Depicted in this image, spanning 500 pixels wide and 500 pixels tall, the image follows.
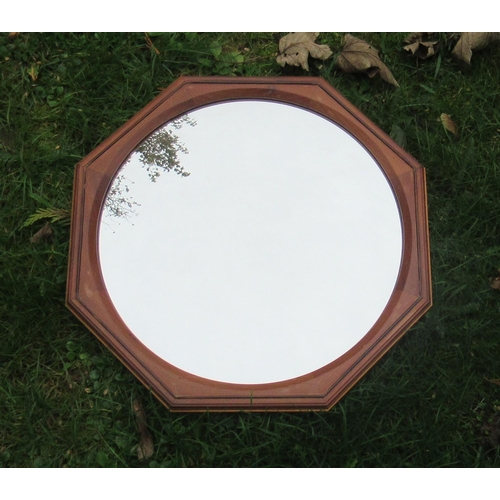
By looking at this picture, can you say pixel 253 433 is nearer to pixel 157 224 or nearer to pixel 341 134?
pixel 157 224

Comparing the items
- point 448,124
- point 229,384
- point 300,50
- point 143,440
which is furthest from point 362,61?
point 143,440

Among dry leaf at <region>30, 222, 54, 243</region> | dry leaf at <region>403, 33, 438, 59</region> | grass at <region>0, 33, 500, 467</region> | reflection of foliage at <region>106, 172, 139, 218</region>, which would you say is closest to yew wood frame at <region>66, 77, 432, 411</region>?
reflection of foliage at <region>106, 172, 139, 218</region>

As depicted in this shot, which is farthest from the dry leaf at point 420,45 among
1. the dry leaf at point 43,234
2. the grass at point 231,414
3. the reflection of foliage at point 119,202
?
the dry leaf at point 43,234

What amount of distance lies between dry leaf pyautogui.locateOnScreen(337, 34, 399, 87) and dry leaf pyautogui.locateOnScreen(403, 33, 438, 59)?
143 millimetres

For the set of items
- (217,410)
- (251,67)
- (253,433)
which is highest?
(251,67)

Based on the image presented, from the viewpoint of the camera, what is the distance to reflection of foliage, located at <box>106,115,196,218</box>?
2205mm

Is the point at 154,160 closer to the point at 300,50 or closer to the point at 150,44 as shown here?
the point at 150,44

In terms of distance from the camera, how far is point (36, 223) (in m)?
2.43

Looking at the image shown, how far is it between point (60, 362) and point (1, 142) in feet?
2.99

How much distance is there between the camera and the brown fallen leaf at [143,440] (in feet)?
7.14

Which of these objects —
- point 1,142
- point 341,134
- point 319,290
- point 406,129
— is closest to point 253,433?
point 319,290

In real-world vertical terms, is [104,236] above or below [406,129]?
below

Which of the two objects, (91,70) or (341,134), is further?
(91,70)

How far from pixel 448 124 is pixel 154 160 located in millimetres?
1168
